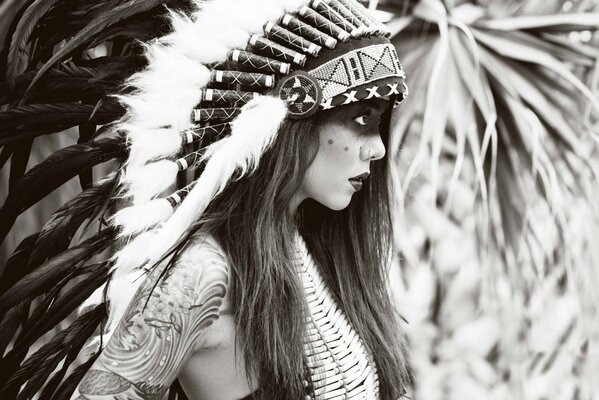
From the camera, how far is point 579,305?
3705 mm

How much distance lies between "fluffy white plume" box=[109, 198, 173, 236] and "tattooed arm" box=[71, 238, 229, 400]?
4.5 inches

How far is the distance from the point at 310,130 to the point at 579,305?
264cm

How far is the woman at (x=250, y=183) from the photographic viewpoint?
140 centimetres

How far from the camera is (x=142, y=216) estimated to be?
1438 mm

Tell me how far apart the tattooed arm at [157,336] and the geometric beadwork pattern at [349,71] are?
0.42 metres

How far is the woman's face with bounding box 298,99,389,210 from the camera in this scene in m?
1.53

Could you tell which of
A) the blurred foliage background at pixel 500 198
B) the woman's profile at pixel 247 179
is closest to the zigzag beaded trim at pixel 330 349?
the woman's profile at pixel 247 179

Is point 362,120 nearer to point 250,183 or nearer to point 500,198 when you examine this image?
point 250,183

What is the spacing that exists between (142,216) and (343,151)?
0.42m

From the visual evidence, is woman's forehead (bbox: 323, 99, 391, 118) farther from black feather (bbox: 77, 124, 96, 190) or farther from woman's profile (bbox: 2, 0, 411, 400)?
black feather (bbox: 77, 124, 96, 190)

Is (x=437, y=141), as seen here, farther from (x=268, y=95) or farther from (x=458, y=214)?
(x=268, y=95)

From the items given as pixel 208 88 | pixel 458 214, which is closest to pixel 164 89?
pixel 208 88

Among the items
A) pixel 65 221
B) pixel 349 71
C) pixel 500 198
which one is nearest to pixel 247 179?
pixel 349 71

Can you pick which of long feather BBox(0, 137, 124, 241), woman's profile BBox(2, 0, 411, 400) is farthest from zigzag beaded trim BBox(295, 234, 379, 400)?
long feather BBox(0, 137, 124, 241)
